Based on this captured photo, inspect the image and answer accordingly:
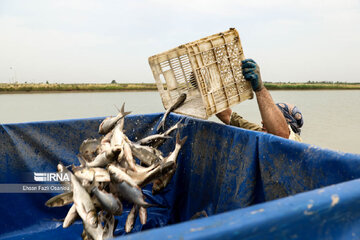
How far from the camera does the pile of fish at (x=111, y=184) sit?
2.50 meters

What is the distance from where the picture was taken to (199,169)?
300 cm

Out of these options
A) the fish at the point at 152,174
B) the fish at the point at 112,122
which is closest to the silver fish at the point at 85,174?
the fish at the point at 152,174

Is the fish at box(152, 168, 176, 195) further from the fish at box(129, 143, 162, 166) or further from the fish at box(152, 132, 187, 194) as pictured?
the fish at box(129, 143, 162, 166)

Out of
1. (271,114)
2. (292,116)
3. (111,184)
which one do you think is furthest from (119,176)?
(292,116)

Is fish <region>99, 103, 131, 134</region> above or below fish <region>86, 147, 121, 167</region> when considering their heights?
above

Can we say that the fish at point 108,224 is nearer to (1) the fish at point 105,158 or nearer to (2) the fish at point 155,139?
(1) the fish at point 105,158

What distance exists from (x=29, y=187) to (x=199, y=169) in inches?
81.2

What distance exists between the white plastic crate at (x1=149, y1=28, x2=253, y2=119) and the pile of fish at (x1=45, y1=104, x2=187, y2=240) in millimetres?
587

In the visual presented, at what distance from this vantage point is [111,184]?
2705 mm

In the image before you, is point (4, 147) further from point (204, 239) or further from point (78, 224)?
point (204, 239)

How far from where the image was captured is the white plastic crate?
2641 mm

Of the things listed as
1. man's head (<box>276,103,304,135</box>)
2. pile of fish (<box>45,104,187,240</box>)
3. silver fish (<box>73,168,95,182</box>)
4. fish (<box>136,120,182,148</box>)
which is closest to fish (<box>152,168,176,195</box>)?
pile of fish (<box>45,104,187,240</box>)

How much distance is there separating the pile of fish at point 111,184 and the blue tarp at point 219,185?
1.35 feet

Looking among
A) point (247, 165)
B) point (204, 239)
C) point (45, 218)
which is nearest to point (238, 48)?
point (247, 165)
